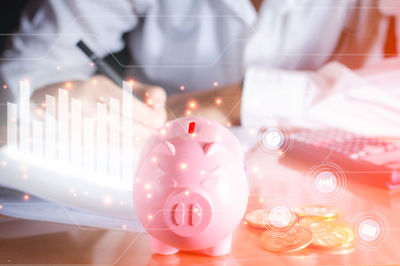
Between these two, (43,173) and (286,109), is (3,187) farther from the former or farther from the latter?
(286,109)

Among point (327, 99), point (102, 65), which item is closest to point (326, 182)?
point (327, 99)

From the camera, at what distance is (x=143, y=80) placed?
432 millimetres

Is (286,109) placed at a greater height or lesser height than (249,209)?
greater

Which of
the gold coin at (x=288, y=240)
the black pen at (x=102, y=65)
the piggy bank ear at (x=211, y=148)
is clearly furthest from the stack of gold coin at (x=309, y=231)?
the black pen at (x=102, y=65)

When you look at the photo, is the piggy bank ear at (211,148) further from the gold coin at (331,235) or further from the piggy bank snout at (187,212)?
the gold coin at (331,235)

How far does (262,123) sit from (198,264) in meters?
0.22

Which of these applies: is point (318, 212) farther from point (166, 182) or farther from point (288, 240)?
point (166, 182)

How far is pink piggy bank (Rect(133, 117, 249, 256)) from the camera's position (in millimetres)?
312

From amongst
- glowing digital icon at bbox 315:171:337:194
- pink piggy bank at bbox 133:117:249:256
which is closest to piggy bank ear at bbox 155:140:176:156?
pink piggy bank at bbox 133:117:249:256

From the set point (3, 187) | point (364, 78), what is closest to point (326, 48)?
point (364, 78)

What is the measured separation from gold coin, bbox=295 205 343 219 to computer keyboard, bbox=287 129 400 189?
60 mm

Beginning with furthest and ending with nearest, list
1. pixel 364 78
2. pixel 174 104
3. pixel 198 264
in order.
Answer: pixel 364 78, pixel 174 104, pixel 198 264

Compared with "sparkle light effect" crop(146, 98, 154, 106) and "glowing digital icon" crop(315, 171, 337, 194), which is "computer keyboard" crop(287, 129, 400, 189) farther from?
"sparkle light effect" crop(146, 98, 154, 106)

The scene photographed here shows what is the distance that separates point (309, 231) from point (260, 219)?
51 millimetres
